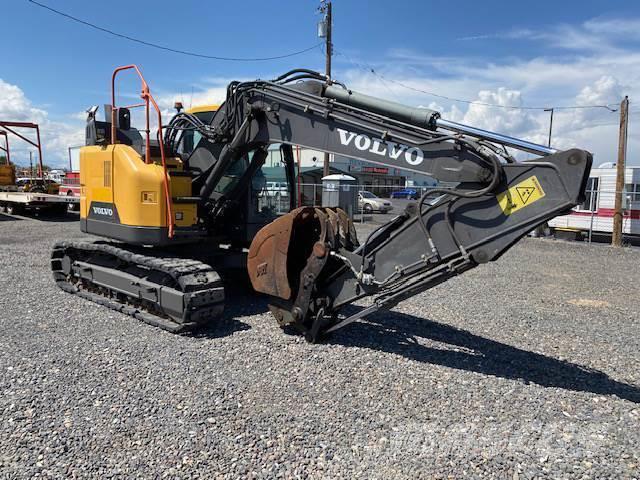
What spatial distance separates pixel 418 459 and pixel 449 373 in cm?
155

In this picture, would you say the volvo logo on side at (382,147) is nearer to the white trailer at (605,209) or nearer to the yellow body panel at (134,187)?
the yellow body panel at (134,187)

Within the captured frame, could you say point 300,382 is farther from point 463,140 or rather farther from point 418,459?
point 463,140

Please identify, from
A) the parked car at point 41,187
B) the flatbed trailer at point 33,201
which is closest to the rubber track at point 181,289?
the flatbed trailer at point 33,201

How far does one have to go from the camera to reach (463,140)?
453 cm

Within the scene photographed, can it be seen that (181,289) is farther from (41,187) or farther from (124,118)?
(41,187)

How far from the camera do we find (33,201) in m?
19.2

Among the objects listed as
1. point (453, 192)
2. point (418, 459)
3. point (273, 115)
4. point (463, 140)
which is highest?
point (273, 115)

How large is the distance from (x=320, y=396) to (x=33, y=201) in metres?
18.6

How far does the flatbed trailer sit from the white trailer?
18.7 m

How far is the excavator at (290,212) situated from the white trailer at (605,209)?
45.3 feet

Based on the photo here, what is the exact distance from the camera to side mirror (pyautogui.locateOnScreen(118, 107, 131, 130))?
22.7ft

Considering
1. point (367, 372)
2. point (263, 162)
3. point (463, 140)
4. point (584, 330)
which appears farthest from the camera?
point (263, 162)

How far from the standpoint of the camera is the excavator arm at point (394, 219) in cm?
434

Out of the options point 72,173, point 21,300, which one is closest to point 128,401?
point 21,300
